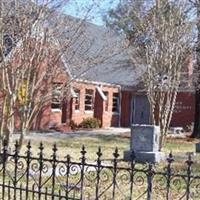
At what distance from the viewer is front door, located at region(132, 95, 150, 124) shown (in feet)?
138

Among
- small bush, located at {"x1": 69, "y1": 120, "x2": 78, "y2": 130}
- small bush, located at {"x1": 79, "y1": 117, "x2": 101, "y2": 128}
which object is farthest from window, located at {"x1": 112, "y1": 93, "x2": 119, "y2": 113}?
small bush, located at {"x1": 69, "y1": 120, "x2": 78, "y2": 130}

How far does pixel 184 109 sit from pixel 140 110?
349 cm

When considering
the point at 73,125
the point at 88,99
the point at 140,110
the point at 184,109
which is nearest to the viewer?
the point at 73,125

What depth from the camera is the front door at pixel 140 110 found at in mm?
42125

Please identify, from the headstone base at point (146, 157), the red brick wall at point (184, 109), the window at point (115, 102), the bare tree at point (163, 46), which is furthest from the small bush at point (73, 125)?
the headstone base at point (146, 157)

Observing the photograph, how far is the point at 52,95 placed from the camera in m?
13.1

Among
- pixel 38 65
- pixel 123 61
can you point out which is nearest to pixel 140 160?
pixel 38 65

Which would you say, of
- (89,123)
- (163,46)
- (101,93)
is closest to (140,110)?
(101,93)

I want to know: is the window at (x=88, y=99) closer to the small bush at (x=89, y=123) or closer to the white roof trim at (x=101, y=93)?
the white roof trim at (x=101, y=93)

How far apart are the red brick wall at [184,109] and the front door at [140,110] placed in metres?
Answer: 2.38

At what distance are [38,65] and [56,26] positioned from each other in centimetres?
100

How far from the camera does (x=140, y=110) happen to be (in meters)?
42.4

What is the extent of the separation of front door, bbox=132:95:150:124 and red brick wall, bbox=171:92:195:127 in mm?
2381

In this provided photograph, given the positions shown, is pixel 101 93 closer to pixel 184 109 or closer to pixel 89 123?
pixel 89 123
